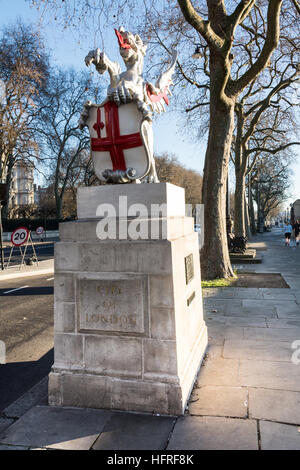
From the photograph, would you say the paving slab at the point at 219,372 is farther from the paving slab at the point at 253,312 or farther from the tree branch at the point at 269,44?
the tree branch at the point at 269,44

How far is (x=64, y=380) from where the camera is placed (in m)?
3.68

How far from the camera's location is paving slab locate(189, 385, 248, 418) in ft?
11.0

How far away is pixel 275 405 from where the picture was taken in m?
3.42

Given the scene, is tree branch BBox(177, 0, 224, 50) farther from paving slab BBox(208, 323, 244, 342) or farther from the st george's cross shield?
paving slab BBox(208, 323, 244, 342)

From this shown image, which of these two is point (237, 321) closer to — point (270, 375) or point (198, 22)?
point (270, 375)

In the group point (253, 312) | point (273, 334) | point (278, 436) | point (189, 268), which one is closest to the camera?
point (278, 436)

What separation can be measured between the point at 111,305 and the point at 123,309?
0.13 meters

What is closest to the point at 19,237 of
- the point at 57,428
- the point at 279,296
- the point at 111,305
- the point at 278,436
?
the point at 279,296

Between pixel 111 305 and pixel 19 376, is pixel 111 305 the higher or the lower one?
the higher one

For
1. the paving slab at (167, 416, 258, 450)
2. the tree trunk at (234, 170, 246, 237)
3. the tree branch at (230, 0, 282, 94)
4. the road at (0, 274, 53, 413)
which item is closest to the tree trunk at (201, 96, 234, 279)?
the tree branch at (230, 0, 282, 94)

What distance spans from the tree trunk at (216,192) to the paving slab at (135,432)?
802 centimetres

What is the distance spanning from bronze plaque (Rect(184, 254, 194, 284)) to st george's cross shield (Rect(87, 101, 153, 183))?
1117mm

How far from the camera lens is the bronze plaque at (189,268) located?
4.17m
